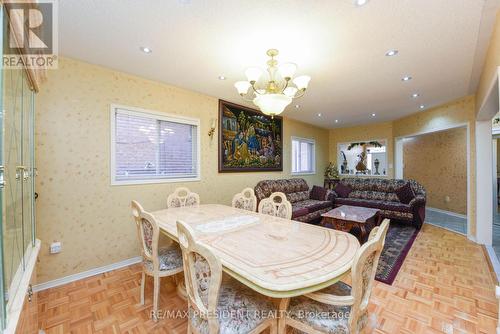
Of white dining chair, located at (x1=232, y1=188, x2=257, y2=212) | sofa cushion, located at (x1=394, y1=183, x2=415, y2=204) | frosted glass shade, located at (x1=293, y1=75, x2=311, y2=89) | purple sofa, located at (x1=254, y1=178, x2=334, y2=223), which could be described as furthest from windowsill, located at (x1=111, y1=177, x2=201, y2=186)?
sofa cushion, located at (x1=394, y1=183, x2=415, y2=204)

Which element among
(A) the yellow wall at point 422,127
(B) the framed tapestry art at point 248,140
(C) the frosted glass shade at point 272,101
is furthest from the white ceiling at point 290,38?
(B) the framed tapestry art at point 248,140

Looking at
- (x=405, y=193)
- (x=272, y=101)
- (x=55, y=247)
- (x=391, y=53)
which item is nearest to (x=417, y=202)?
(x=405, y=193)

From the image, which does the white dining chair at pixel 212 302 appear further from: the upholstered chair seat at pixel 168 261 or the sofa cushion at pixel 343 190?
the sofa cushion at pixel 343 190

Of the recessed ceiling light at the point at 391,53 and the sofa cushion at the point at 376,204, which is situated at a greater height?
the recessed ceiling light at the point at 391,53

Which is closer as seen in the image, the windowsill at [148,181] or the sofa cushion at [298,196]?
the windowsill at [148,181]

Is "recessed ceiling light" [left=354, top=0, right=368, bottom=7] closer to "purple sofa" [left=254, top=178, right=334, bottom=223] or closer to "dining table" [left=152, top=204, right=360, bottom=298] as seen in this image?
"dining table" [left=152, top=204, right=360, bottom=298]

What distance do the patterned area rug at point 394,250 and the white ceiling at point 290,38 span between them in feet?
8.23

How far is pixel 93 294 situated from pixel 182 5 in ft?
9.34

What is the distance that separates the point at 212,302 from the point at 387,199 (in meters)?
5.04

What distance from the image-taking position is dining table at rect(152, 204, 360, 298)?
1.02 m

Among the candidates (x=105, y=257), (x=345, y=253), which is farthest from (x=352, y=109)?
(x=105, y=257)

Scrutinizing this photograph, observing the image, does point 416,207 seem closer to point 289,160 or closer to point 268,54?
point 289,160

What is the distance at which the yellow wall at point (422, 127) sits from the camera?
354cm

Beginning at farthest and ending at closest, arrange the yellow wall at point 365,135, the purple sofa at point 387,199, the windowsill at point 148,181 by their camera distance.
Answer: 1. the yellow wall at point 365,135
2. the purple sofa at point 387,199
3. the windowsill at point 148,181
